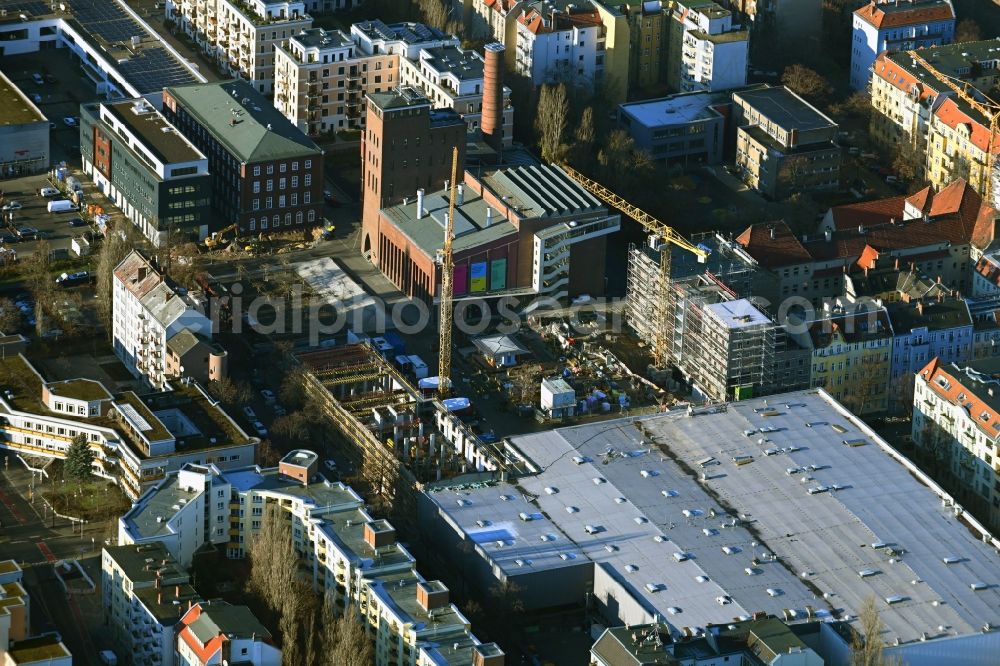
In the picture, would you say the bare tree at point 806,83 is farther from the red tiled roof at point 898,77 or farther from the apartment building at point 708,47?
the red tiled roof at point 898,77

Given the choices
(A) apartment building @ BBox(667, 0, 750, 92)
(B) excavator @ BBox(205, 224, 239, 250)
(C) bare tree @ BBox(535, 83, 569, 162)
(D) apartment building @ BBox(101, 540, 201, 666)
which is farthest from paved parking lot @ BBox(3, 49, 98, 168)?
(D) apartment building @ BBox(101, 540, 201, 666)

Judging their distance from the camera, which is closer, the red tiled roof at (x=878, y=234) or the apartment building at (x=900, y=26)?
the red tiled roof at (x=878, y=234)

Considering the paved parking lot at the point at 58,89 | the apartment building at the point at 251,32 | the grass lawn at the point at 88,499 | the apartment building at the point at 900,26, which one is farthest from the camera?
the apartment building at the point at 900,26

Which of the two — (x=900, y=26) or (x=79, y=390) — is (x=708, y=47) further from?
(x=79, y=390)

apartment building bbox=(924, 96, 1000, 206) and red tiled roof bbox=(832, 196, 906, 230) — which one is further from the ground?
apartment building bbox=(924, 96, 1000, 206)

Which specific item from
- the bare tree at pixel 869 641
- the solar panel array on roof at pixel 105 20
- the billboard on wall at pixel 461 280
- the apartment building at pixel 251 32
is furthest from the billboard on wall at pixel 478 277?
the solar panel array on roof at pixel 105 20

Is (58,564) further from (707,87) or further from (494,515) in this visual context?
(707,87)

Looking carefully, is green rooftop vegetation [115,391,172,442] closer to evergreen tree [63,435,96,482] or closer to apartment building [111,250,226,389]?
evergreen tree [63,435,96,482]
